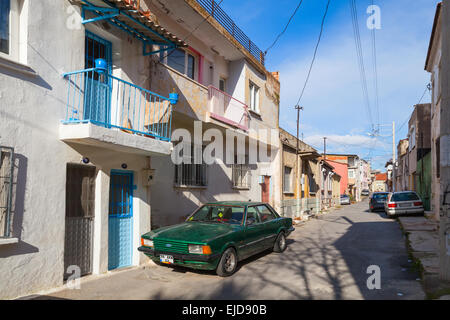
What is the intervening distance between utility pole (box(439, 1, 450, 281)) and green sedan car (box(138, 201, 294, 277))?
12.2ft

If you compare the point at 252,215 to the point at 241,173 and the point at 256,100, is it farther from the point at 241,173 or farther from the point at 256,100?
the point at 256,100

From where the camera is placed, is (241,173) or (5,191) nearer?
(5,191)

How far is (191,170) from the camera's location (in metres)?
A: 11.2

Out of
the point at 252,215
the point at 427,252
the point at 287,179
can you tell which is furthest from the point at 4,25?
the point at 287,179

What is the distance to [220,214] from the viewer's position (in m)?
8.41

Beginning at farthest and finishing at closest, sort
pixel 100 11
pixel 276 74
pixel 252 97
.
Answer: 1. pixel 276 74
2. pixel 252 97
3. pixel 100 11

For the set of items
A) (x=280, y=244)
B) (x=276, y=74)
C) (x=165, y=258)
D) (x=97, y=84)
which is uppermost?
(x=276, y=74)

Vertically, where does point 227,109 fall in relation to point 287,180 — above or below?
above

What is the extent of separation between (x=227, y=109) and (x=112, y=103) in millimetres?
5835

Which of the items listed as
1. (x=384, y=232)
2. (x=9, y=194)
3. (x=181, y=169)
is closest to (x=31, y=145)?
(x=9, y=194)

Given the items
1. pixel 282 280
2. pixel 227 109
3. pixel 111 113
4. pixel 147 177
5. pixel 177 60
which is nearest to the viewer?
pixel 282 280

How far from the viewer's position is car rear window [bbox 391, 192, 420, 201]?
18531 millimetres

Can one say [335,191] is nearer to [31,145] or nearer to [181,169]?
[181,169]

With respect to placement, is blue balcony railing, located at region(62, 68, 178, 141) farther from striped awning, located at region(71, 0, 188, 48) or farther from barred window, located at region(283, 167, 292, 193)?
barred window, located at region(283, 167, 292, 193)
